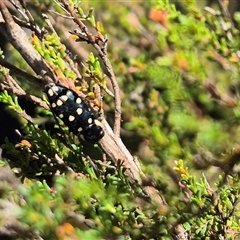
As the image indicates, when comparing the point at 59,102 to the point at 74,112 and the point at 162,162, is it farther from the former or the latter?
the point at 162,162

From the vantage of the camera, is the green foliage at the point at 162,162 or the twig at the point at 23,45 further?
the twig at the point at 23,45

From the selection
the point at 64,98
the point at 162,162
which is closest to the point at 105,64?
the point at 64,98

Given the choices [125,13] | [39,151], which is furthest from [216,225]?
Answer: [125,13]

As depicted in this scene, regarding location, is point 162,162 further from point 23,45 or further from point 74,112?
point 23,45

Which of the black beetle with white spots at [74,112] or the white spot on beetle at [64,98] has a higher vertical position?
the white spot on beetle at [64,98]

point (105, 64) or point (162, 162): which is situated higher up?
point (105, 64)
